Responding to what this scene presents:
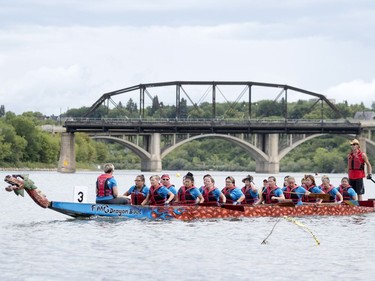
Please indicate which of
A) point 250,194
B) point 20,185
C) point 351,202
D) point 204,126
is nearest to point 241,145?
point 204,126

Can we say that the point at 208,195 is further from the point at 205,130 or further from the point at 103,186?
the point at 205,130

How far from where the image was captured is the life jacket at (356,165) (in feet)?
147

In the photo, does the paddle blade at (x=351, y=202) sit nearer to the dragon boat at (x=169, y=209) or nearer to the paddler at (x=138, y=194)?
the dragon boat at (x=169, y=209)

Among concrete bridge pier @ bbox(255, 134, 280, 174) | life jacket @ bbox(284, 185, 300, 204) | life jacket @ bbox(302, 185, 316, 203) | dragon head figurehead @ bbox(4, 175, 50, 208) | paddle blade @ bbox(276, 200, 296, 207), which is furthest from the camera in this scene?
concrete bridge pier @ bbox(255, 134, 280, 174)

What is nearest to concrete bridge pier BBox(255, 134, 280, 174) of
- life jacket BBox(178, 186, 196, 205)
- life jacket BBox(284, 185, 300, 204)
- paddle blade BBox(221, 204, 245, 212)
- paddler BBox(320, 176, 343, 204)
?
Result: paddler BBox(320, 176, 343, 204)

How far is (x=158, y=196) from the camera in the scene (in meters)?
39.0

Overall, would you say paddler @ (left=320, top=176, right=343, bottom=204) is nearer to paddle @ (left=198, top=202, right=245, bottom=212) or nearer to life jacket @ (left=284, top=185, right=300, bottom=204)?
life jacket @ (left=284, top=185, right=300, bottom=204)

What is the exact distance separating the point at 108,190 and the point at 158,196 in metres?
2.31

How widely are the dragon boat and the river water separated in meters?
0.32

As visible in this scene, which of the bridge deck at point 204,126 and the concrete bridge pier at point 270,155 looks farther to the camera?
the concrete bridge pier at point 270,155

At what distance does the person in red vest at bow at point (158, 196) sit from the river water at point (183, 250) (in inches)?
32.0

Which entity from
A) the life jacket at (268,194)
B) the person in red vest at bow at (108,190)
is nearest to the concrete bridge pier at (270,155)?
the life jacket at (268,194)

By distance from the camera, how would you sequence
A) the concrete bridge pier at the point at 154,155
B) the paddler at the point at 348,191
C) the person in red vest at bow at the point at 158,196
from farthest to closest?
the concrete bridge pier at the point at 154,155
the paddler at the point at 348,191
the person in red vest at bow at the point at 158,196

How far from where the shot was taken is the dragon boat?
3562 centimetres
